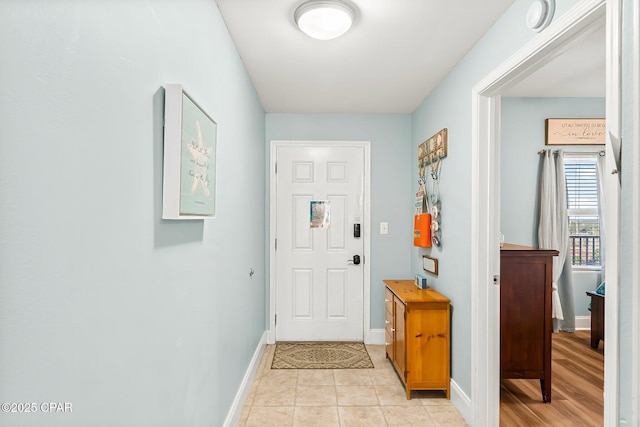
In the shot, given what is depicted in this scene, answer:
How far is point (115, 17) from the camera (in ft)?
2.93

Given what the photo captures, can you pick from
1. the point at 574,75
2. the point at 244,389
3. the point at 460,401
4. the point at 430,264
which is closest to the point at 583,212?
the point at 574,75

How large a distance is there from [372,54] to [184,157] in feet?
5.65

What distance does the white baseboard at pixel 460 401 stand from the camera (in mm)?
2328

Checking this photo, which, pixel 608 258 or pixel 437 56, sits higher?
pixel 437 56

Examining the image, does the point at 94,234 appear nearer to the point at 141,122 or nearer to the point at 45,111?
the point at 45,111

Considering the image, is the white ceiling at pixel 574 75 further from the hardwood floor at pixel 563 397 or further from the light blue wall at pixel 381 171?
the hardwood floor at pixel 563 397

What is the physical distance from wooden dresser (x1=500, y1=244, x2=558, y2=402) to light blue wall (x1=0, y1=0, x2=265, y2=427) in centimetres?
206

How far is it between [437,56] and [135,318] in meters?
2.45

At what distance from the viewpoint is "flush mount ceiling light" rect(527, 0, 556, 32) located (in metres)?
1.53

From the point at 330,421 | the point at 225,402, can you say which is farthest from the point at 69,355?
the point at 330,421

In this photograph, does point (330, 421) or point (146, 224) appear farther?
point (330, 421)

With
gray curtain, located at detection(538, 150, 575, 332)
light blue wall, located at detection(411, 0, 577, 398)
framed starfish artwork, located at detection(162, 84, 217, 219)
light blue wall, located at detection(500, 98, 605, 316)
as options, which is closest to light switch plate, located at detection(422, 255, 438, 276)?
light blue wall, located at detection(411, 0, 577, 398)

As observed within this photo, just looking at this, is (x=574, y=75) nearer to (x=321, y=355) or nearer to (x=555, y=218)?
(x=555, y=218)

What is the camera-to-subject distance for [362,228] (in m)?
3.85
